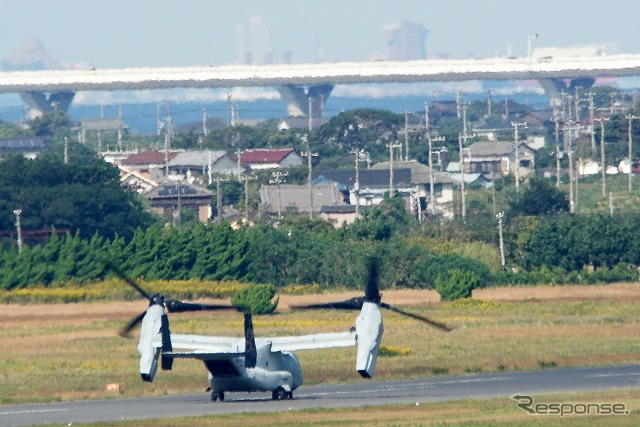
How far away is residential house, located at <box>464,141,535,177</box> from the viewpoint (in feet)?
494

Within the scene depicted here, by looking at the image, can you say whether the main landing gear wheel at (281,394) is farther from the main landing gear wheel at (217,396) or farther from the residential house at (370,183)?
the residential house at (370,183)

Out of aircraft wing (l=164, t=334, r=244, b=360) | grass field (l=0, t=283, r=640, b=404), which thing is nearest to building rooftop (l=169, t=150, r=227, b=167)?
grass field (l=0, t=283, r=640, b=404)

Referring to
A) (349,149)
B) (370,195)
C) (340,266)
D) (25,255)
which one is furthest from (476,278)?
(349,149)

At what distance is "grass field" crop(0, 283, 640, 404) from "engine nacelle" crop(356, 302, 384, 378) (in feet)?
28.1

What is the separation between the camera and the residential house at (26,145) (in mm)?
166413

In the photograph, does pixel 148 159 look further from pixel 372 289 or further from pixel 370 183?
pixel 372 289

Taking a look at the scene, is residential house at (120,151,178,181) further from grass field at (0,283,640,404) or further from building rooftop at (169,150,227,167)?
grass field at (0,283,640,404)

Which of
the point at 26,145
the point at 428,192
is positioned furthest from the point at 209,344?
the point at 26,145

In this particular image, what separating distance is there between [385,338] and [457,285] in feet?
50.6

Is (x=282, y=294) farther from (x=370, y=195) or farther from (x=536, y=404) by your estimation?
(x=370, y=195)

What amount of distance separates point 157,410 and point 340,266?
4416 centimetres

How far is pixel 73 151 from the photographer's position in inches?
5650

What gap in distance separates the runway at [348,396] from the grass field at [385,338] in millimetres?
1875

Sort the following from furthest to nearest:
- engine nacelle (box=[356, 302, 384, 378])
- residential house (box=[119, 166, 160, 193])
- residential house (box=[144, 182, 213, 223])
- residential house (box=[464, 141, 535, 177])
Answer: residential house (box=[464, 141, 535, 177])
residential house (box=[119, 166, 160, 193])
residential house (box=[144, 182, 213, 223])
engine nacelle (box=[356, 302, 384, 378])
